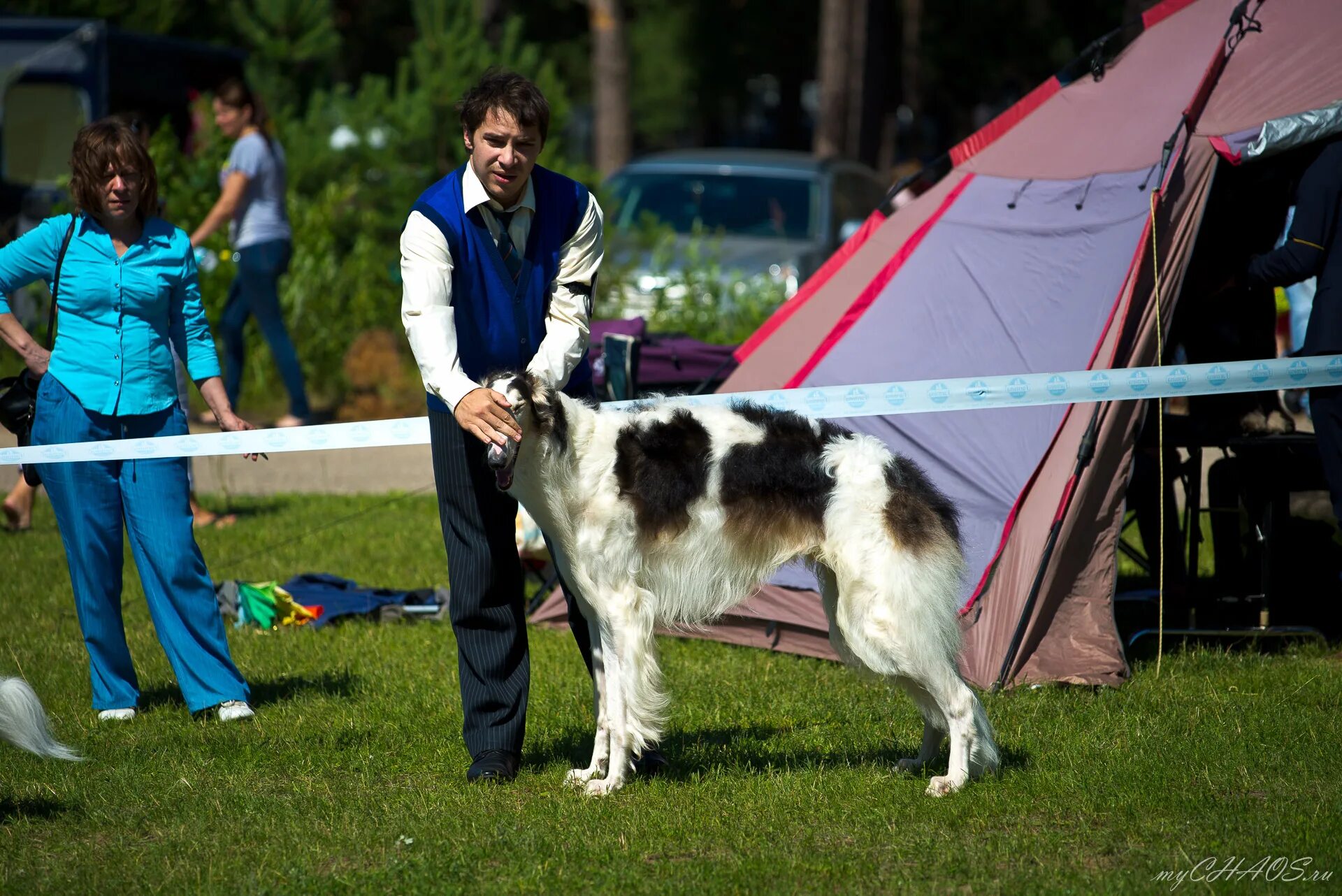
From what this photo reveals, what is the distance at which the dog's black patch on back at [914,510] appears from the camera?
14.3ft

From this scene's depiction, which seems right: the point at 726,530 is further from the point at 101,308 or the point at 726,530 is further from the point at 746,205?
the point at 746,205

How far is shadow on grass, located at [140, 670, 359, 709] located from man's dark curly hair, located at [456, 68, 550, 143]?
108 inches

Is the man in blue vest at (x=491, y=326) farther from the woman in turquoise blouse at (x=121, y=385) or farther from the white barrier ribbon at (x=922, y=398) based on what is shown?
the woman in turquoise blouse at (x=121, y=385)

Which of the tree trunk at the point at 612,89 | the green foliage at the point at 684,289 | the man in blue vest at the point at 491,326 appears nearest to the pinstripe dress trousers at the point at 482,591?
the man in blue vest at the point at 491,326

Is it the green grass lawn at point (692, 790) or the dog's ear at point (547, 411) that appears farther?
the dog's ear at point (547, 411)

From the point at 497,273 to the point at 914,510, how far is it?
1521mm

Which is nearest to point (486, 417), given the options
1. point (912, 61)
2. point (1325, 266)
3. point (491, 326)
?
point (491, 326)

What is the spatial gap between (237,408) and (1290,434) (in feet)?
28.0

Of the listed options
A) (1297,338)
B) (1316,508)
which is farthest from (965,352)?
(1297,338)

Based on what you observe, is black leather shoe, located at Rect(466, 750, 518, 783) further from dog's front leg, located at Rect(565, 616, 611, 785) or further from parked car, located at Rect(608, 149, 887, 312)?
parked car, located at Rect(608, 149, 887, 312)

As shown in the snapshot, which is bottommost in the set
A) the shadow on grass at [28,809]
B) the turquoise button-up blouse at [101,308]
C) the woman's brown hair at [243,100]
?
the shadow on grass at [28,809]

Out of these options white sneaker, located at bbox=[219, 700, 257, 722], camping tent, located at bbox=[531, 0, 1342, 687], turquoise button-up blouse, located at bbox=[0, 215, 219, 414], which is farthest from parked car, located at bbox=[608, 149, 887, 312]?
white sneaker, located at bbox=[219, 700, 257, 722]

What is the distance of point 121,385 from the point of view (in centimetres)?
521

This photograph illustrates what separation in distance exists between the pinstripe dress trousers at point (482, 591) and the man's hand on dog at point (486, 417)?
0.44m
